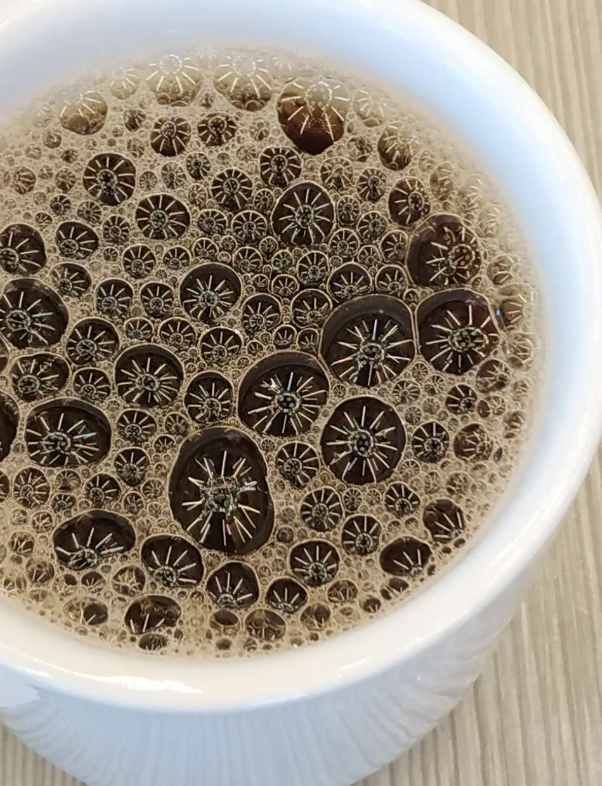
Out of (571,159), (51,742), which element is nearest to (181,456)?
(51,742)

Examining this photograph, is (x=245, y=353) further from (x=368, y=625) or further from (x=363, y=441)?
(x=368, y=625)

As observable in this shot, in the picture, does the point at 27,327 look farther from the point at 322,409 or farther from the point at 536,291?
the point at 536,291

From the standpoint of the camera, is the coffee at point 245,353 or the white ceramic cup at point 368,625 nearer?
the white ceramic cup at point 368,625

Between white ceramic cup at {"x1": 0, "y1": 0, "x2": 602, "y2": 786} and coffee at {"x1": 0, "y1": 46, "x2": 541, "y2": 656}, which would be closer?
white ceramic cup at {"x1": 0, "y1": 0, "x2": 602, "y2": 786}

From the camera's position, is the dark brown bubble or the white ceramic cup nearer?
the white ceramic cup

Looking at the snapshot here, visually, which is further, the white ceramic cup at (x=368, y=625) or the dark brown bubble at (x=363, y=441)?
the dark brown bubble at (x=363, y=441)
